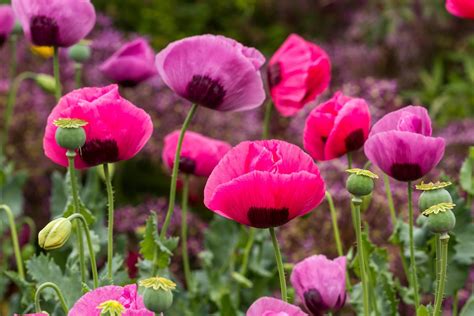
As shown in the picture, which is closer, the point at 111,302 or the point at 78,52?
the point at 111,302

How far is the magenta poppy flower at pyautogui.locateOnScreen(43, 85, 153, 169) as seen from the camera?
818 mm

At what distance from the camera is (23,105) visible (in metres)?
2.07

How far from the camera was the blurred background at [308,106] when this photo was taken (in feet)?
5.92

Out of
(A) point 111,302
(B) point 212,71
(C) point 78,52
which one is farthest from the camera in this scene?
(C) point 78,52

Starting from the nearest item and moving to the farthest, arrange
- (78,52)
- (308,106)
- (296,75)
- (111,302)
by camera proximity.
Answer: (111,302) < (296,75) < (78,52) < (308,106)

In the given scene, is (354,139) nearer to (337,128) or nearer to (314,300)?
(337,128)

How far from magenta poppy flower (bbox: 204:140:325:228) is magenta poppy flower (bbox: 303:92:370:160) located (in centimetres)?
18

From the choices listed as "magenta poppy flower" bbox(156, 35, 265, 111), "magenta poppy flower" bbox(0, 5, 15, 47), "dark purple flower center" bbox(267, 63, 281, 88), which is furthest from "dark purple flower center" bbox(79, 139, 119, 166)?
"magenta poppy flower" bbox(0, 5, 15, 47)

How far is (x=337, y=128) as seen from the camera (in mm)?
915

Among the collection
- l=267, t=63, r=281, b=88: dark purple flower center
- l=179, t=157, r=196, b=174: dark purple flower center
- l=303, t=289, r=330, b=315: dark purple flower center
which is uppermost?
l=267, t=63, r=281, b=88: dark purple flower center

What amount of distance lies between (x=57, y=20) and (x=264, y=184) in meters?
0.37

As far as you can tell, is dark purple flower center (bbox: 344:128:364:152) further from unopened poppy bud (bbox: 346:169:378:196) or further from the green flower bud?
the green flower bud

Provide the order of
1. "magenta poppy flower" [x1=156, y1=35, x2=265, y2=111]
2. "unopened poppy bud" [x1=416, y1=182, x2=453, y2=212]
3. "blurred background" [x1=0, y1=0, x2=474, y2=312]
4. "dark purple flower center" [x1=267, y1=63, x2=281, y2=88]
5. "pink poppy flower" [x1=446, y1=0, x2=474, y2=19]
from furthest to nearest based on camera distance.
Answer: "blurred background" [x1=0, y1=0, x2=474, y2=312]
"dark purple flower center" [x1=267, y1=63, x2=281, y2=88]
"pink poppy flower" [x1=446, y1=0, x2=474, y2=19]
"magenta poppy flower" [x1=156, y1=35, x2=265, y2=111]
"unopened poppy bud" [x1=416, y1=182, x2=453, y2=212]

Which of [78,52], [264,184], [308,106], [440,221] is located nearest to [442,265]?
[440,221]
